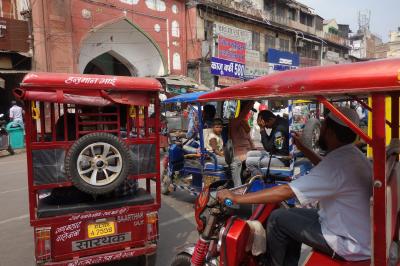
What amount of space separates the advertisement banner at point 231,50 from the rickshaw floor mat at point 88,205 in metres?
19.5

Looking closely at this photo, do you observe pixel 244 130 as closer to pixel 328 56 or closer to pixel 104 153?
pixel 104 153

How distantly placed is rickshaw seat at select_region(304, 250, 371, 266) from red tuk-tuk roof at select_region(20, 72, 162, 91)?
2.14 meters

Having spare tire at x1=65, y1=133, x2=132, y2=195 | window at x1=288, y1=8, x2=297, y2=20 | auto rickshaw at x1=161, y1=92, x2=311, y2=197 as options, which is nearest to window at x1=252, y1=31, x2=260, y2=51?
window at x1=288, y1=8, x2=297, y2=20

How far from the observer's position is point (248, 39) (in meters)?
25.9

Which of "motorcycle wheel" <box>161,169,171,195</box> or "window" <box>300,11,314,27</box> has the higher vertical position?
"window" <box>300,11,314,27</box>

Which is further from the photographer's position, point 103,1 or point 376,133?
point 103,1

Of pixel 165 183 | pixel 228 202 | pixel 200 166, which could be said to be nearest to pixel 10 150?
pixel 165 183

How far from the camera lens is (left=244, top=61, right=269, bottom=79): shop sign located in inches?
982

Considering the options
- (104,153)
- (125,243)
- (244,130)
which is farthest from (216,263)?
(244,130)

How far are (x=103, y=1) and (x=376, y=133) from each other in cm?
1736

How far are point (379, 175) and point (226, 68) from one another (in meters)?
21.2

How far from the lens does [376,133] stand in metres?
1.93

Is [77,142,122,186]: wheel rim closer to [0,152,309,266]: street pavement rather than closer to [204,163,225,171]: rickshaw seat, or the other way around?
[0,152,309,266]: street pavement

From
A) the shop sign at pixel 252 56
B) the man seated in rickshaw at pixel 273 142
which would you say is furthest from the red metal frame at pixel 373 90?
the shop sign at pixel 252 56
